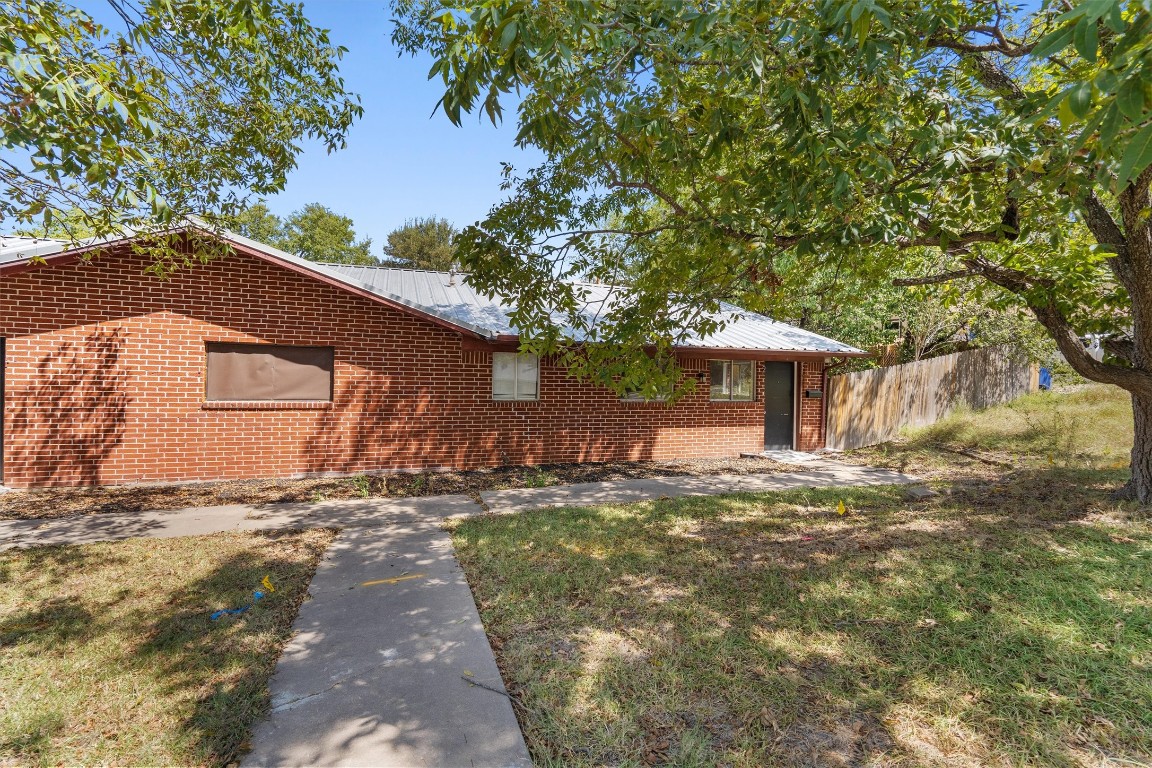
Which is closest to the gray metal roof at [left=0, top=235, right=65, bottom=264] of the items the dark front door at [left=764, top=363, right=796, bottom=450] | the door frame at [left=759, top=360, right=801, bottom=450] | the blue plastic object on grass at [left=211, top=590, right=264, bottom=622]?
the blue plastic object on grass at [left=211, top=590, right=264, bottom=622]

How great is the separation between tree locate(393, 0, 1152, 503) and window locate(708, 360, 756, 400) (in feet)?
15.5

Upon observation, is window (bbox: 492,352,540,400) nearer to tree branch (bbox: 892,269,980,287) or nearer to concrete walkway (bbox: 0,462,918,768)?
concrete walkway (bbox: 0,462,918,768)

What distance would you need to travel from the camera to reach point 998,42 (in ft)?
18.2

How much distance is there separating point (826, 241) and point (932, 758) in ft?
10.9

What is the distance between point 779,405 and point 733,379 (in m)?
1.64

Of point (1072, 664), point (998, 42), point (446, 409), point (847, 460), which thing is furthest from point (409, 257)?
point (1072, 664)

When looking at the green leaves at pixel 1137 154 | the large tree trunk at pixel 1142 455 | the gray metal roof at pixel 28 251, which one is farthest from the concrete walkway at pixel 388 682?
the large tree trunk at pixel 1142 455

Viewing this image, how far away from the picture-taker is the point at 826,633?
148 inches

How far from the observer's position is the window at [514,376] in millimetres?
10250

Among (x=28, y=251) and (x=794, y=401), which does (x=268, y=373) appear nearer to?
(x=28, y=251)

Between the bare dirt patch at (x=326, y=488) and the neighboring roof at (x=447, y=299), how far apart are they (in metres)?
2.46

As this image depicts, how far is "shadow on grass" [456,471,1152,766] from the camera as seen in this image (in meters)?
2.73

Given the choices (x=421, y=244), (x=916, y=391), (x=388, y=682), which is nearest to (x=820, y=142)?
(x=388, y=682)

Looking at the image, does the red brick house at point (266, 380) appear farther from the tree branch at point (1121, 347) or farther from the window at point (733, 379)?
the tree branch at point (1121, 347)
